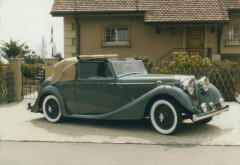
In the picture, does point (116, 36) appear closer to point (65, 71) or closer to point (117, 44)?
point (117, 44)

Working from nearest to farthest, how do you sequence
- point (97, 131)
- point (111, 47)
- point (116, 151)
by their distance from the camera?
point (116, 151) < point (97, 131) < point (111, 47)

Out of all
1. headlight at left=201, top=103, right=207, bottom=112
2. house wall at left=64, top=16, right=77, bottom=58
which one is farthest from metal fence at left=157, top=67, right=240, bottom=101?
house wall at left=64, top=16, right=77, bottom=58

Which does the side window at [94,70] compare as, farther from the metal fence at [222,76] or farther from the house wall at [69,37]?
the house wall at [69,37]

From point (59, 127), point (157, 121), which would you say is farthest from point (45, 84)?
point (157, 121)

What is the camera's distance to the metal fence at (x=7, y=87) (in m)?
12.1

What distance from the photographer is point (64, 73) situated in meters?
8.39

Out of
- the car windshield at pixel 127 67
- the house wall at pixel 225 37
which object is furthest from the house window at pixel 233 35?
the car windshield at pixel 127 67

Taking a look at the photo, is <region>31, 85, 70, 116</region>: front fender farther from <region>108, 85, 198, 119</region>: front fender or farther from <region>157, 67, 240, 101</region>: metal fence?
<region>157, 67, 240, 101</region>: metal fence

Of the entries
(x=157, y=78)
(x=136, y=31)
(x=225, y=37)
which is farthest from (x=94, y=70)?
(x=225, y=37)

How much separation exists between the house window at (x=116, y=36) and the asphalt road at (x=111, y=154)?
11686 mm

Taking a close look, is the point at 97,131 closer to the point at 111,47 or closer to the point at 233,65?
the point at 233,65

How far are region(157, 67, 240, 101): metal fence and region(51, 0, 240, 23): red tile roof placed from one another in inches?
181

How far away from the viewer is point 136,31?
17641 millimetres

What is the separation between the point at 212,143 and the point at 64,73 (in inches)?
144
